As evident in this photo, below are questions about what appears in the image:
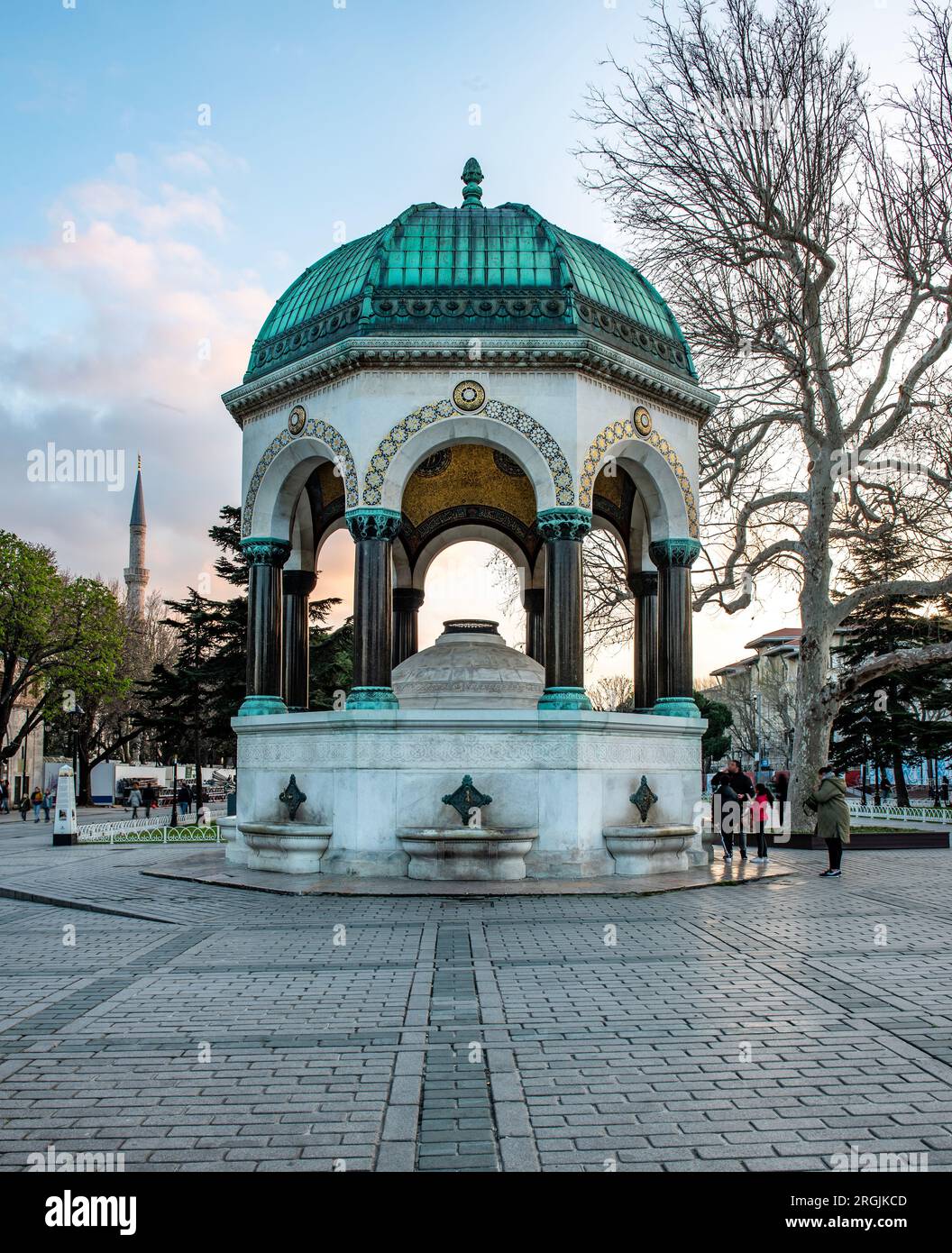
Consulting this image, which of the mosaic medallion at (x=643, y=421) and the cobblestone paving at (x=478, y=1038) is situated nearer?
the cobblestone paving at (x=478, y=1038)

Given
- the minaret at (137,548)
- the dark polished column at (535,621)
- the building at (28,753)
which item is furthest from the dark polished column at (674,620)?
the minaret at (137,548)

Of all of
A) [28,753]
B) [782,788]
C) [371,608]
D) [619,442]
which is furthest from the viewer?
[28,753]

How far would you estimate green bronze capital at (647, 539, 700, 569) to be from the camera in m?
15.7

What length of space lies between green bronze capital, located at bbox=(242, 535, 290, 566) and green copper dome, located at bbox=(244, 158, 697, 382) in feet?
8.32

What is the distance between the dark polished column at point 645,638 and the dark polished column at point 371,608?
17.1 ft

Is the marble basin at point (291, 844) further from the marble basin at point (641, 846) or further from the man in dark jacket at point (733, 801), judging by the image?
the man in dark jacket at point (733, 801)

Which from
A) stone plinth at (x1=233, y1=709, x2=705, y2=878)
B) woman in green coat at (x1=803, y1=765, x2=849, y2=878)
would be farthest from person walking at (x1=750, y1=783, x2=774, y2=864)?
stone plinth at (x1=233, y1=709, x2=705, y2=878)

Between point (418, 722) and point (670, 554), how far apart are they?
16.1 feet

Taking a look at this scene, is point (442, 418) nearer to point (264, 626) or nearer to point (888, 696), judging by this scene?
point (264, 626)

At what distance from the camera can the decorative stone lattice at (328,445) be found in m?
14.2

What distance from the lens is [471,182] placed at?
17250mm

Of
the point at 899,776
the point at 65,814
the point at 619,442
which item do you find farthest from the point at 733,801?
the point at 899,776

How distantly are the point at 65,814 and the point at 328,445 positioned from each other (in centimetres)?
1320

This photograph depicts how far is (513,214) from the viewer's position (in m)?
15.8
